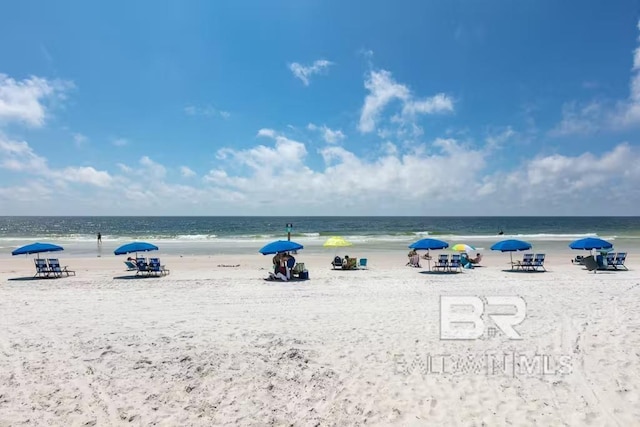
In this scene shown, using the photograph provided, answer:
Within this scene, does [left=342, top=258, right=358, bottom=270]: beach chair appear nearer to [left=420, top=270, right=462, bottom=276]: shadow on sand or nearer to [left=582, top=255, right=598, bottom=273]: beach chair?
[left=420, top=270, right=462, bottom=276]: shadow on sand

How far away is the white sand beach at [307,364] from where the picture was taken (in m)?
4.88

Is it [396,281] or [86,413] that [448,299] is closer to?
[396,281]

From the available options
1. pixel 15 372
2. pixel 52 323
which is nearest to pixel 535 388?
pixel 15 372

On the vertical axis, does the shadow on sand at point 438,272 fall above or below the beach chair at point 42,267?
Result: below

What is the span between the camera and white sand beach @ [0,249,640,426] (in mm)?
4883

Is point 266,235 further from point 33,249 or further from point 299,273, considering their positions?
point 299,273

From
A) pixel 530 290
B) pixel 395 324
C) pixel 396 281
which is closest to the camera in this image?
pixel 395 324

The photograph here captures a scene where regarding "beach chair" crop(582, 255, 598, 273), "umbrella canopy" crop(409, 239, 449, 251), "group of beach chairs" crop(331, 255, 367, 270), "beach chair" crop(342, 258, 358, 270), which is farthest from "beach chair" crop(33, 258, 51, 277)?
"beach chair" crop(582, 255, 598, 273)

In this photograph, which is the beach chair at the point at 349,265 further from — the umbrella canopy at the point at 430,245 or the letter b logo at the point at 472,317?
the letter b logo at the point at 472,317

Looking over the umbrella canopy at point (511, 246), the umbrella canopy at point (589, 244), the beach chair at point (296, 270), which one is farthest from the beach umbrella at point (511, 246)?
the beach chair at point (296, 270)

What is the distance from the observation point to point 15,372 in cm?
587

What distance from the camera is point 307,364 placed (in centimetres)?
614

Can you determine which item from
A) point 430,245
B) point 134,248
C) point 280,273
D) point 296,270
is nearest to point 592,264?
point 430,245

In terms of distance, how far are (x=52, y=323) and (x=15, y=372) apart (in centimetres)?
271
